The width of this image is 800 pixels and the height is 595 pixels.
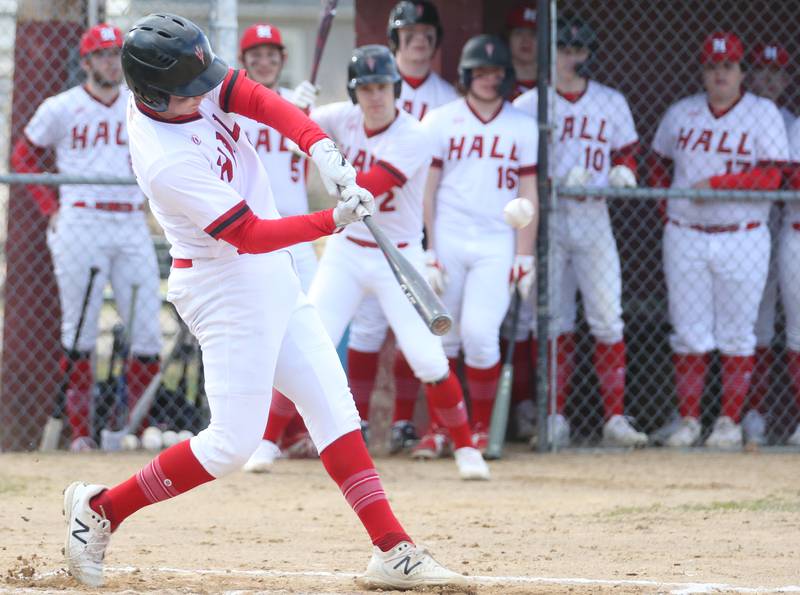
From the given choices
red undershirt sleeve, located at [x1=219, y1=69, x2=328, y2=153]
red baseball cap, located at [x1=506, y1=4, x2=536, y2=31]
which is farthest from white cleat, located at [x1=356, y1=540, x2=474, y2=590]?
red baseball cap, located at [x1=506, y1=4, x2=536, y2=31]

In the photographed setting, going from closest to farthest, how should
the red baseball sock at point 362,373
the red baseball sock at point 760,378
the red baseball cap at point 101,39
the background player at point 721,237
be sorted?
the red baseball cap at point 101,39
the red baseball sock at point 362,373
the background player at point 721,237
the red baseball sock at point 760,378

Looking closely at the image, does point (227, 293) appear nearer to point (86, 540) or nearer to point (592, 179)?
point (86, 540)

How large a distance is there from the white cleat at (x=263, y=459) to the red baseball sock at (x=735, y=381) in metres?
2.42

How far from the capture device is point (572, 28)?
705cm

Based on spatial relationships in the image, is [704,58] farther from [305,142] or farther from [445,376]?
[305,142]

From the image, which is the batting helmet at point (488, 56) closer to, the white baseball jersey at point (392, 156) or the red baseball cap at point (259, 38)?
the white baseball jersey at point (392, 156)

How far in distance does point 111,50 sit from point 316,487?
247cm

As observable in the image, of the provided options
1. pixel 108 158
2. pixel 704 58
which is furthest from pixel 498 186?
pixel 108 158

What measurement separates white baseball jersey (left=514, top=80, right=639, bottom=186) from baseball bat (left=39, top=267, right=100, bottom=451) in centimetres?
242

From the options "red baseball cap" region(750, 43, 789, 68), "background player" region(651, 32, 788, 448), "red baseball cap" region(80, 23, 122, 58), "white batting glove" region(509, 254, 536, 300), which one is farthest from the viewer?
→ "red baseball cap" region(750, 43, 789, 68)

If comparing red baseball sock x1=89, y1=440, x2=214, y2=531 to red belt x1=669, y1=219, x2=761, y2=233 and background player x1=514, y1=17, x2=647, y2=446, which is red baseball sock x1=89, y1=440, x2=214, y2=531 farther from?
red belt x1=669, y1=219, x2=761, y2=233

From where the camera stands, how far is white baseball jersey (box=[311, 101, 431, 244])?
585cm

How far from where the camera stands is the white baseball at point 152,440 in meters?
6.97

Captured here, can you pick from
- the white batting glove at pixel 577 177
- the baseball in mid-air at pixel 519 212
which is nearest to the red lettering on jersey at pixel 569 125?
the white batting glove at pixel 577 177
